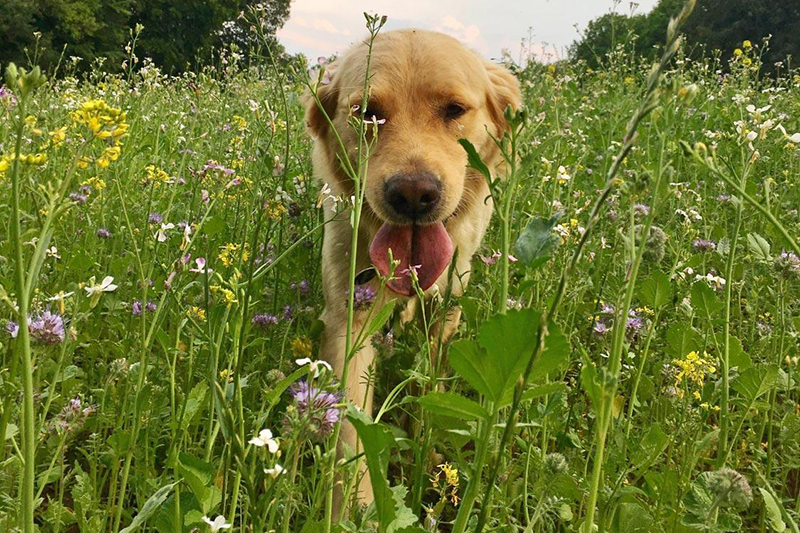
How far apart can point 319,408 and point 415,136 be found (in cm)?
246

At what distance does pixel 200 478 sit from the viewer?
1.16 meters

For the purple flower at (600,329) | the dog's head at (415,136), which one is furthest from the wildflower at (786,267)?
the dog's head at (415,136)

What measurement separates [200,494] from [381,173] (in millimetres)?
2200

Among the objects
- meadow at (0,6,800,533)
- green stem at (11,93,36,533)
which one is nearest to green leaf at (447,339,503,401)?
meadow at (0,6,800,533)

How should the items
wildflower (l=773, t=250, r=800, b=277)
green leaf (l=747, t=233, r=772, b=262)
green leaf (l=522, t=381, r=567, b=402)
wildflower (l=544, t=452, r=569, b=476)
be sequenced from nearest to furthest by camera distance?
green leaf (l=522, t=381, r=567, b=402), wildflower (l=544, t=452, r=569, b=476), green leaf (l=747, t=233, r=772, b=262), wildflower (l=773, t=250, r=800, b=277)

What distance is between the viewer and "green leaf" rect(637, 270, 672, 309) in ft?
6.01

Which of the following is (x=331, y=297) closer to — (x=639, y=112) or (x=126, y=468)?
(x=126, y=468)

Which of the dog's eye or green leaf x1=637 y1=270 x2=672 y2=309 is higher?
the dog's eye

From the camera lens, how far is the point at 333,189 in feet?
12.3

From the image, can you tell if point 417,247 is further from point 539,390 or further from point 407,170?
point 539,390

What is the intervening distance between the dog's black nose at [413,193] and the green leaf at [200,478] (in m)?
2.09

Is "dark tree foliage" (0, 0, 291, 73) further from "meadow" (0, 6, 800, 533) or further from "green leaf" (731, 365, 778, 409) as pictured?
"green leaf" (731, 365, 778, 409)

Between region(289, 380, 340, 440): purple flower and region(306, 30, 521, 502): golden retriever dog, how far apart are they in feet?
5.26

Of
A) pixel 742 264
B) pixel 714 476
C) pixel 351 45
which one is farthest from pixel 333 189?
pixel 714 476
